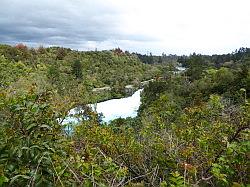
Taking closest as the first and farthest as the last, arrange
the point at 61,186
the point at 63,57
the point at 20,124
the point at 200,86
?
the point at 61,186 < the point at 20,124 < the point at 200,86 < the point at 63,57

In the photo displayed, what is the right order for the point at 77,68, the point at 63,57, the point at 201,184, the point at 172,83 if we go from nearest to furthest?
1. the point at 201,184
2. the point at 172,83
3. the point at 77,68
4. the point at 63,57

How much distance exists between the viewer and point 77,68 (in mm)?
41875

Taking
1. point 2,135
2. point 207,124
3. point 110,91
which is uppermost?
point 2,135

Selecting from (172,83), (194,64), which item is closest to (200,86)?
(172,83)

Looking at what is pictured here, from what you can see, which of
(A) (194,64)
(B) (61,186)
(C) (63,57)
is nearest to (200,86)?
A: (A) (194,64)

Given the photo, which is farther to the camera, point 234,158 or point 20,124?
point 234,158

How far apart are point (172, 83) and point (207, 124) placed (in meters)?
25.0

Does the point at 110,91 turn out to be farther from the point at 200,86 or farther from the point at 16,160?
the point at 16,160

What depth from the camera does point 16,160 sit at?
6.97ft

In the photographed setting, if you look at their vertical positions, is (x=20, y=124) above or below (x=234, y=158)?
above

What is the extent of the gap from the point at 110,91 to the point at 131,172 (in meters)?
41.3

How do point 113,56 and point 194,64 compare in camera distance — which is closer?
point 194,64

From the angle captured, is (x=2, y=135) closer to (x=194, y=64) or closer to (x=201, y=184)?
(x=201, y=184)

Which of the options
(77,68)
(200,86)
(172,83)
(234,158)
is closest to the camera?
(234,158)
